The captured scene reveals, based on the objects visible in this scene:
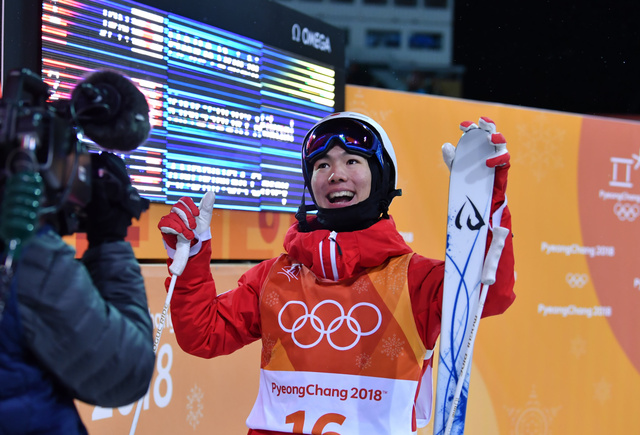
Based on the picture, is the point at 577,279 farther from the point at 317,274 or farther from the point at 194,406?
the point at 317,274

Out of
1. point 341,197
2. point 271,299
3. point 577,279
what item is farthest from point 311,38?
point 577,279

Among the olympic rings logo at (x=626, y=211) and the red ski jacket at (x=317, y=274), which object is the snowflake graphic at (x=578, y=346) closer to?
the olympic rings logo at (x=626, y=211)

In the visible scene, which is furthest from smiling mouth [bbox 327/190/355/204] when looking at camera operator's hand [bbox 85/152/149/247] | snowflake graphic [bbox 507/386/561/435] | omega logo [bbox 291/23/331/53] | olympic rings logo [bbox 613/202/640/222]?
olympic rings logo [bbox 613/202/640/222]

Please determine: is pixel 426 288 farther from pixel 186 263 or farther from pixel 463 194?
pixel 186 263

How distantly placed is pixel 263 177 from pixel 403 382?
4.83ft

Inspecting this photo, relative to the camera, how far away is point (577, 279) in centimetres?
421

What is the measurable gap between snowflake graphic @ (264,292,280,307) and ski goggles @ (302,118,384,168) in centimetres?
48

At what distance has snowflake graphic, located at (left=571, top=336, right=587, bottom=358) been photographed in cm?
419

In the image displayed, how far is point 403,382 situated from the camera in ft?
6.33

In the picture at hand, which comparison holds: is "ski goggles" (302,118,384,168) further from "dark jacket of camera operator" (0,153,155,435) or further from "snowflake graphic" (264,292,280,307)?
"dark jacket of camera operator" (0,153,155,435)

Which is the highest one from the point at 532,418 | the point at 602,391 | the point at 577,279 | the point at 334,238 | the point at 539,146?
the point at 539,146

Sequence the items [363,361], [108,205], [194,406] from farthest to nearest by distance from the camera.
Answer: [194,406], [363,361], [108,205]

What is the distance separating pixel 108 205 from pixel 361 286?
38.7 inches

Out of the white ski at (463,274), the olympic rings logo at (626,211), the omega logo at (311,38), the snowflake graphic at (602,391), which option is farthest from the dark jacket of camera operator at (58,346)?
the olympic rings logo at (626,211)
